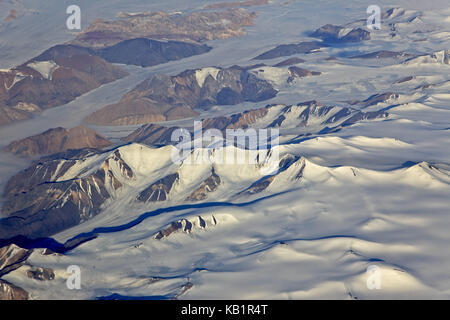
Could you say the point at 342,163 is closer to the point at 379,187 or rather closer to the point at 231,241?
the point at 379,187

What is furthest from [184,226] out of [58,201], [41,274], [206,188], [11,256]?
[58,201]

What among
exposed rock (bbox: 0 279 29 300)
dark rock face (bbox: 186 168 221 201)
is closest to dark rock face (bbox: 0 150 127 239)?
dark rock face (bbox: 186 168 221 201)

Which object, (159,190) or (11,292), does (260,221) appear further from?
(11,292)

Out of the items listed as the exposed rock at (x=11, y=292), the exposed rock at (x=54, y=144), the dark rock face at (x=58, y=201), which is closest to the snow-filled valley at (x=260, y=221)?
the dark rock face at (x=58, y=201)

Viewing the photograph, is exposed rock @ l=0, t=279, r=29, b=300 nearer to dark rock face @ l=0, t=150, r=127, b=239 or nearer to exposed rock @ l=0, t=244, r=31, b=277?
exposed rock @ l=0, t=244, r=31, b=277

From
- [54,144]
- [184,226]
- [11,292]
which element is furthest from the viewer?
[54,144]

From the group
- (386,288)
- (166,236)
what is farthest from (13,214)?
(386,288)
